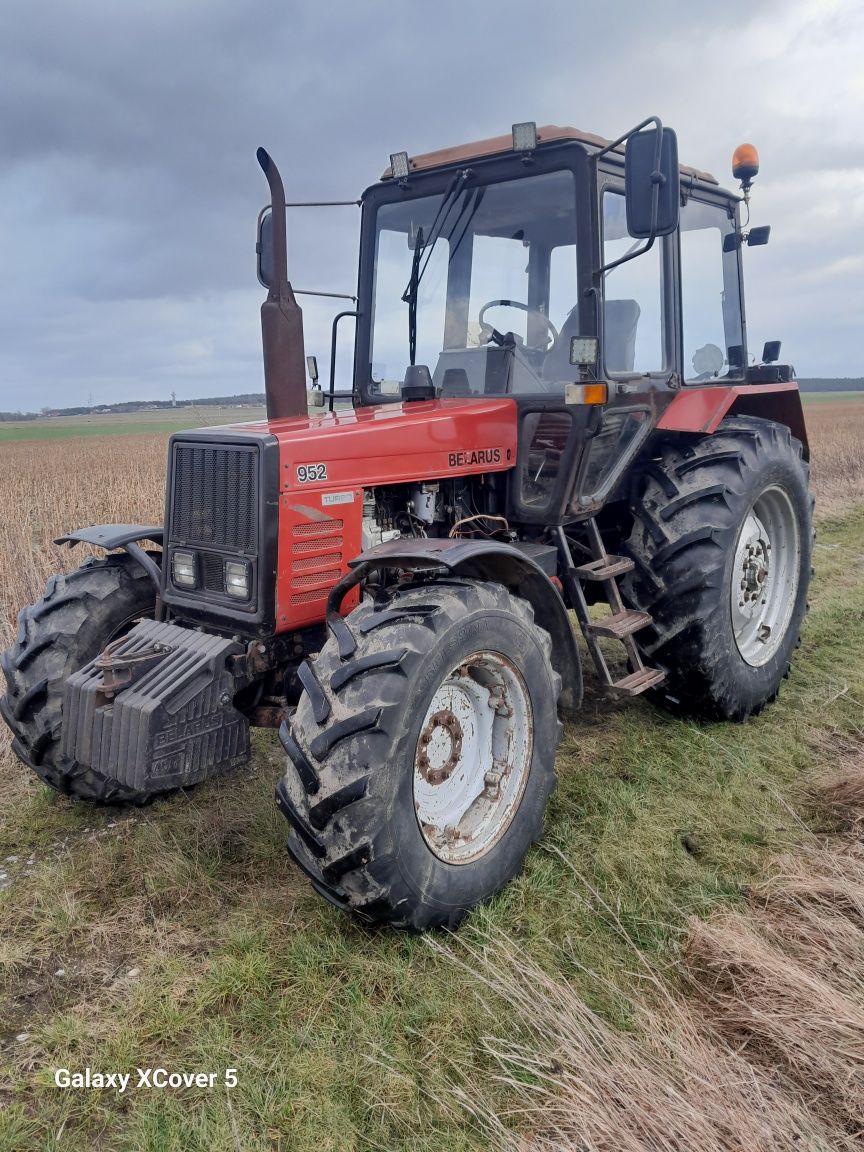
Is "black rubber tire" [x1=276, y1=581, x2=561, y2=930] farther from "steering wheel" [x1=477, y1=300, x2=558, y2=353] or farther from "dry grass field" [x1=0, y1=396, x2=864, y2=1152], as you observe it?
"steering wheel" [x1=477, y1=300, x2=558, y2=353]

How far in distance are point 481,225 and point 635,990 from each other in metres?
3.14

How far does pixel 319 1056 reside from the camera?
7.47 ft

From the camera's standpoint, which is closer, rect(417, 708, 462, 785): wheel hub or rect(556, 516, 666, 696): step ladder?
rect(417, 708, 462, 785): wheel hub

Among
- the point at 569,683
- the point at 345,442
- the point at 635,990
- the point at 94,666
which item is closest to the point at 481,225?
the point at 345,442

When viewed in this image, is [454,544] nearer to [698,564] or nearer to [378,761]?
[378,761]

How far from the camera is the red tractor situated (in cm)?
270

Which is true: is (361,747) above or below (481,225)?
below

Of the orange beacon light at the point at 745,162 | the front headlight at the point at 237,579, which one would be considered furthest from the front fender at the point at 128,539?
the orange beacon light at the point at 745,162

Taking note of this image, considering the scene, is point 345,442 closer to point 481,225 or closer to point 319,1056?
point 481,225

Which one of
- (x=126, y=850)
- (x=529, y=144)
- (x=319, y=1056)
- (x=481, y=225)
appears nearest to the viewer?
(x=319, y=1056)

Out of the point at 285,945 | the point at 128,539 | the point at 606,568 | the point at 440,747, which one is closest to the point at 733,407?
the point at 606,568

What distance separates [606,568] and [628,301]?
4.04 feet

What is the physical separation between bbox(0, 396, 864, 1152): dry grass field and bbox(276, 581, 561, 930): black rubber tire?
0.60 ft

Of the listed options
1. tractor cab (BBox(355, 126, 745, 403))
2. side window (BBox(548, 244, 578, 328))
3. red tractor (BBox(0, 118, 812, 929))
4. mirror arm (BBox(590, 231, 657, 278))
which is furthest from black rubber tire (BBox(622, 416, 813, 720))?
mirror arm (BBox(590, 231, 657, 278))
